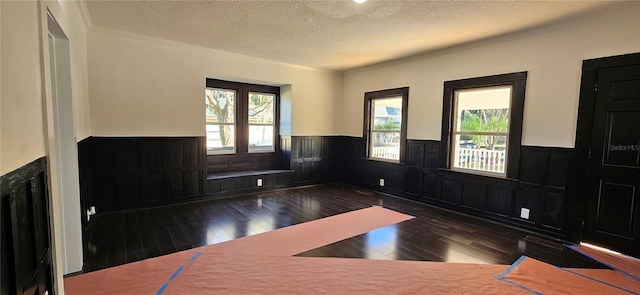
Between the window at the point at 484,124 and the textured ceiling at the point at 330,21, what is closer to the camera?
the textured ceiling at the point at 330,21

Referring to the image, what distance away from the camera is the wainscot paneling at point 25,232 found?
3.50 ft

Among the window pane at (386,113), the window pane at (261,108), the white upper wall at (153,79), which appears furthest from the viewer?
the window pane at (261,108)

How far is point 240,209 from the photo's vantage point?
452 cm

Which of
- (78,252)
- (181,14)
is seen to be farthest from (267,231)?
(181,14)

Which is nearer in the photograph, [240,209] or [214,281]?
[214,281]

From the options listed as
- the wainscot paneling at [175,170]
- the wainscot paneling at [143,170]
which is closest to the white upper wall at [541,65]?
the wainscot paneling at [175,170]

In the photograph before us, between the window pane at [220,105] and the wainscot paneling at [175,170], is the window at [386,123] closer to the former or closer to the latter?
the wainscot paneling at [175,170]

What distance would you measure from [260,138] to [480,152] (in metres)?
4.25

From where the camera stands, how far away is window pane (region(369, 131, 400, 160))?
5.66 m

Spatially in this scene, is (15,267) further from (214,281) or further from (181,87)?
(181,87)

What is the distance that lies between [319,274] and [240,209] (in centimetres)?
237

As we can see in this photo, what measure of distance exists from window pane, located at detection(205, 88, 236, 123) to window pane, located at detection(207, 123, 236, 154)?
0.14 m

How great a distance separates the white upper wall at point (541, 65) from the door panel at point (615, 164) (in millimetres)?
228

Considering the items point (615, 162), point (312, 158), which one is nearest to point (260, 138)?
point (312, 158)
